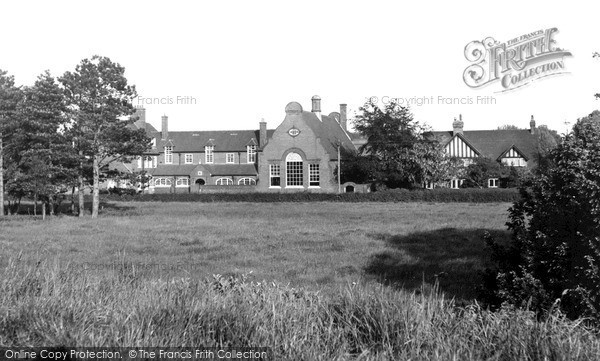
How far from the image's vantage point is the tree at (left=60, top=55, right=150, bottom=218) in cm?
4016

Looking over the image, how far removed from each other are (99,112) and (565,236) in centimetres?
3697

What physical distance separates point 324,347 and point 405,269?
373 inches

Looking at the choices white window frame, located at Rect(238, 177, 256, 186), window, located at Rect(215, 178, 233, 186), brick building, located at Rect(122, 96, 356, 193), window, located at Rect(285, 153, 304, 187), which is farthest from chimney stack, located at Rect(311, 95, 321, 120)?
window, located at Rect(215, 178, 233, 186)

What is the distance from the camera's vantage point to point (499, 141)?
86.7m

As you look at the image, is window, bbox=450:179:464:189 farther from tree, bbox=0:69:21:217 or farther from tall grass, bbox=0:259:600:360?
tall grass, bbox=0:259:600:360

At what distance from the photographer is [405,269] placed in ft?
53.6

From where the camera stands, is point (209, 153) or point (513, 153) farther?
point (209, 153)

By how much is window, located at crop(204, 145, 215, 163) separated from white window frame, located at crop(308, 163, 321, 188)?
19098 mm

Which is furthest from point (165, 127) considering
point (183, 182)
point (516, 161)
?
point (516, 161)

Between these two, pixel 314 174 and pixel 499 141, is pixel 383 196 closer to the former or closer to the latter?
pixel 314 174

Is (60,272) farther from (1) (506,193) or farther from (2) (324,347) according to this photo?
(1) (506,193)

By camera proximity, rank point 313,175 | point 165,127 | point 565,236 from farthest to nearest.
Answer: point 165,127 < point 313,175 < point 565,236

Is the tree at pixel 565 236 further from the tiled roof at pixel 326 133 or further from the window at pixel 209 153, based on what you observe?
the window at pixel 209 153

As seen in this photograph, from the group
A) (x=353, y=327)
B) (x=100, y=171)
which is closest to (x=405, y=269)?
(x=353, y=327)
